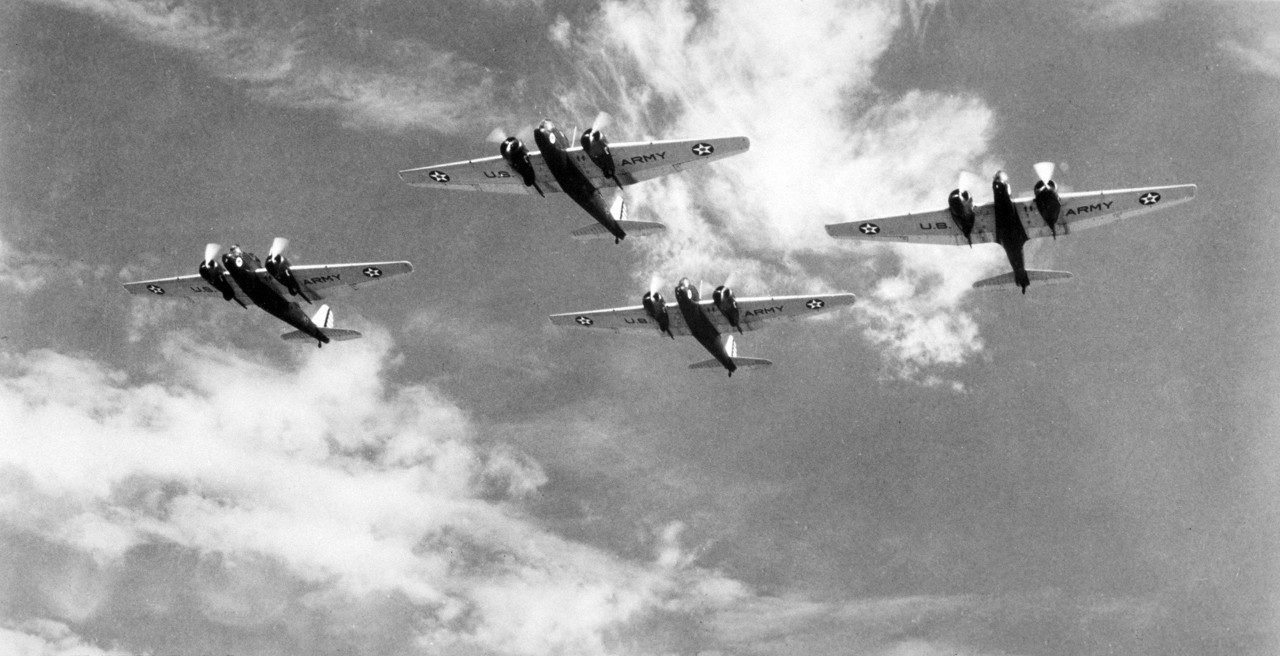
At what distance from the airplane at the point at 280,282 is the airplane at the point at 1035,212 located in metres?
33.6

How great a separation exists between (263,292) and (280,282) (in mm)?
1225

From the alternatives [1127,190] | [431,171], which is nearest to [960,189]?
[1127,190]

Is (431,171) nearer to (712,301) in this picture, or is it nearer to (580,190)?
(580,190)

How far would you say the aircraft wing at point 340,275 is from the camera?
6638cm

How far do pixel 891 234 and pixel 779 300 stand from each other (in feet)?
26.2

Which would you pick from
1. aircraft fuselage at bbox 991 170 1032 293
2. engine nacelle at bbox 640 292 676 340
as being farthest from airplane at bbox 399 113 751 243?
aircraft fuselage at bbox 991 170 1032 293

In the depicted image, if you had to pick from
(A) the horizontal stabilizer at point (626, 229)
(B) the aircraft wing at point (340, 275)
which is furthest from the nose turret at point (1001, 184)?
(B) the aircraft wing at point (340, 275)

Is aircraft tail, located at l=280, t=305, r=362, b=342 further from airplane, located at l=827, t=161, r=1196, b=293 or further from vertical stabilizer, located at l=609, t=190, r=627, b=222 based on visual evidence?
airplane, located at l=827, t=161, r=1196, b=293

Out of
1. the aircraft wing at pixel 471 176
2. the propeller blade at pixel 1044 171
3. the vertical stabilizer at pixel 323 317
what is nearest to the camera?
the propeller blade at pixel 1044 171

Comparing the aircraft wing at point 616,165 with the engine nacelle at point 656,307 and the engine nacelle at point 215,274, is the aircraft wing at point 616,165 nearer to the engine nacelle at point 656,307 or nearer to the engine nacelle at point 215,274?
the engine nacelle at point 656,307

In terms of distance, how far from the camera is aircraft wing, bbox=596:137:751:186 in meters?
62.0

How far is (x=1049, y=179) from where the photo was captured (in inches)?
2168

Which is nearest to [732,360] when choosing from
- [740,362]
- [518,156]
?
[740,362]

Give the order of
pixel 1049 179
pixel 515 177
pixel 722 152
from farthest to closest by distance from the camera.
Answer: pixel 515 177 → pixel 722 152 → pixel 1049 179
